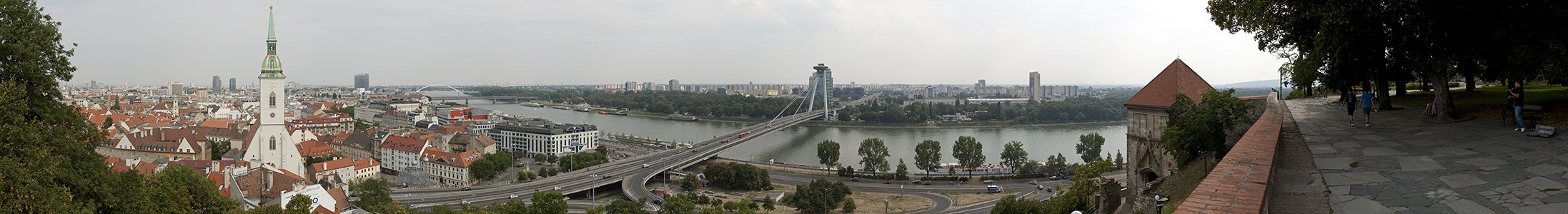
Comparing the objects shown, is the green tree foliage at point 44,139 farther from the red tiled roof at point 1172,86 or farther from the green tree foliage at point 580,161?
the green tree foliage at point 580,161

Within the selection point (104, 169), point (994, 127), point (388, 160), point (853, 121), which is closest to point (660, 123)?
point (853, 121)

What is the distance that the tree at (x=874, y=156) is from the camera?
13964 millimetres

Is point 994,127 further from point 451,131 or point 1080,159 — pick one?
point 451,131

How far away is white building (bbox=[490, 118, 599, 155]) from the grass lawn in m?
15.6

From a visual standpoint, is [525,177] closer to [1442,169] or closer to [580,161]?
[580,161]

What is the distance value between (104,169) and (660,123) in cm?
2923

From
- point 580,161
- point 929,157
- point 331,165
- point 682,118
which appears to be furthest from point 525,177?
point 682,118

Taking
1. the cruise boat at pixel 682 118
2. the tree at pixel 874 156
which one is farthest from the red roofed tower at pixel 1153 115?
the cruise boat at pixel 682 118

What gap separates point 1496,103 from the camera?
4559 mm

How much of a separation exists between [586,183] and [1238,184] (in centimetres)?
1175

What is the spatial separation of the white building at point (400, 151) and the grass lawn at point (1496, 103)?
46.2ft

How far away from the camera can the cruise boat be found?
3362 cm

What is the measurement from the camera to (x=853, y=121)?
29.2m

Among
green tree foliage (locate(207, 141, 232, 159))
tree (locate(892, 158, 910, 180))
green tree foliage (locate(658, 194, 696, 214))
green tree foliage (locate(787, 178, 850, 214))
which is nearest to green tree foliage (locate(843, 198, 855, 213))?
green tree foliage (locate(787, 178, 850, 214))
